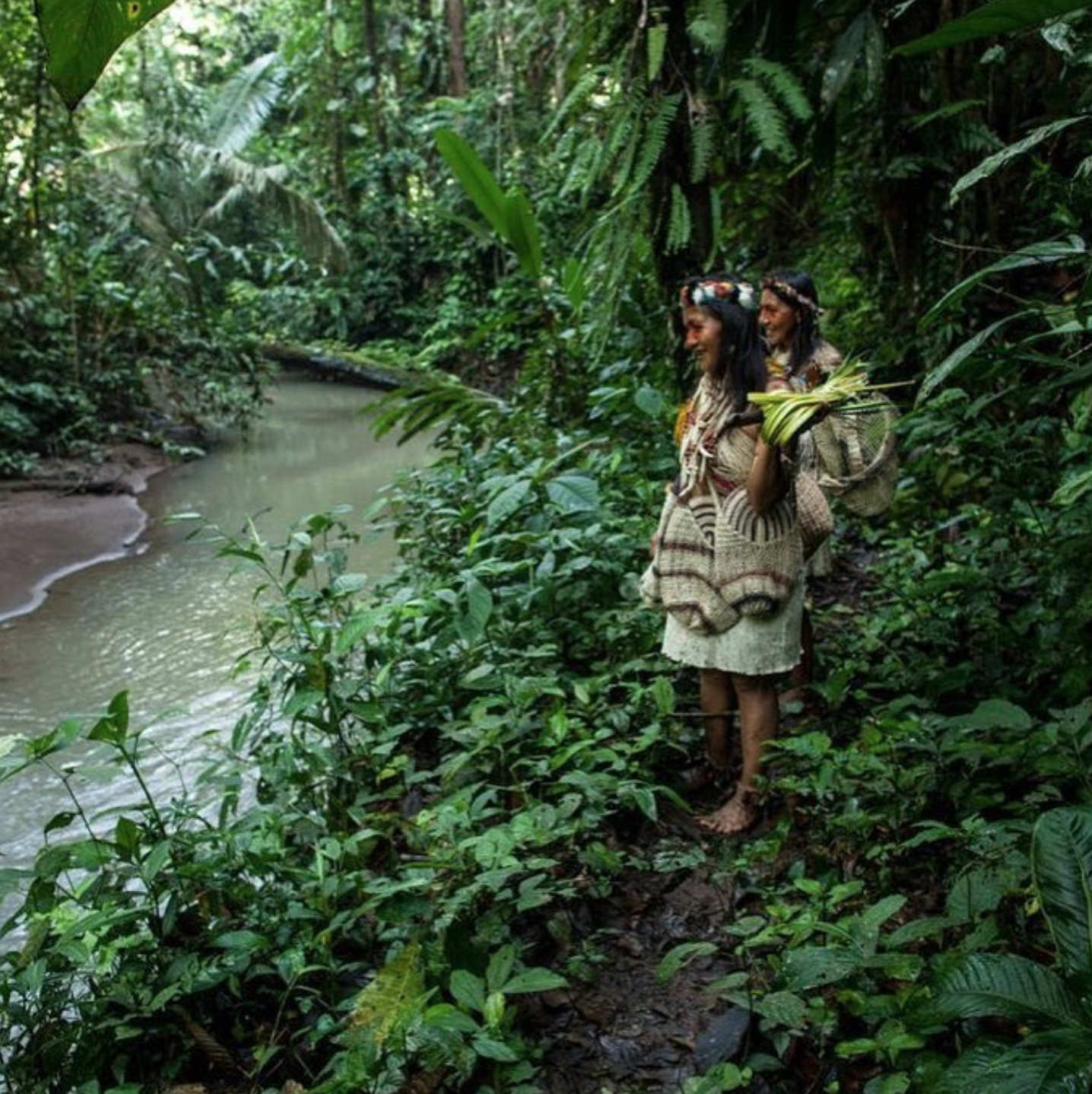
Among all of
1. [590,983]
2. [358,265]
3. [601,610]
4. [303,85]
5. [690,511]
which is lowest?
[590,983]

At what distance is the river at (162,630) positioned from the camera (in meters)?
4.36

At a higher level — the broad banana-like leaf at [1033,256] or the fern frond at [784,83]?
the fern frond at [784,83]

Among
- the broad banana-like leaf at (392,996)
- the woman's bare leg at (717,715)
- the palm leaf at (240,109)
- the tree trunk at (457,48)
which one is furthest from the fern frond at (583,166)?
the tree trunk at (457,48)

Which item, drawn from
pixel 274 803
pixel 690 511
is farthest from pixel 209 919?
pixel 690 511

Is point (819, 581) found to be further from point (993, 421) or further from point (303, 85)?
point (303, 85)

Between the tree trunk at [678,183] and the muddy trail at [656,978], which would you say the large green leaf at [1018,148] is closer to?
the muddy trail at [656,978]

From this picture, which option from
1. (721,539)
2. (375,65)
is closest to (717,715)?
(721,539)

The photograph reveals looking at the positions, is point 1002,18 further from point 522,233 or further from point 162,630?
point 162,630

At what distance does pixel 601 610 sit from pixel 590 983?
1.78 metres

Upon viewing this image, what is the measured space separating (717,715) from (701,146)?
1949 mm

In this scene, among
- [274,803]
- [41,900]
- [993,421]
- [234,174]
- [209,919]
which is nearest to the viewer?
[41,900]

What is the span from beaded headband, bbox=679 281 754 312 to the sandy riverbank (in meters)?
5.21

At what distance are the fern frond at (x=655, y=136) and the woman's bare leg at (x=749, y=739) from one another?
1703mm

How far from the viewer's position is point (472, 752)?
2.92 meters
